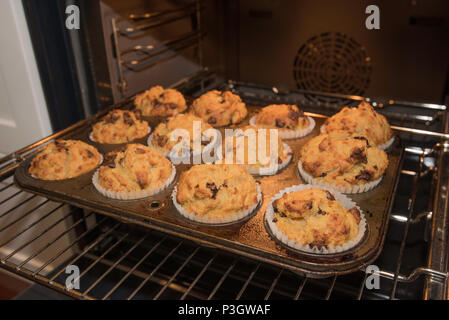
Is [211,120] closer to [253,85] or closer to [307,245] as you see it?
[253,85]

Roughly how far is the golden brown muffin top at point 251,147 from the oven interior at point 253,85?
1.74 ft

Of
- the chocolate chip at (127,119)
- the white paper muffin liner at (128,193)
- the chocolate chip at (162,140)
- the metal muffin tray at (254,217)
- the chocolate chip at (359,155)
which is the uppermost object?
the chocolate chip at (127,119)

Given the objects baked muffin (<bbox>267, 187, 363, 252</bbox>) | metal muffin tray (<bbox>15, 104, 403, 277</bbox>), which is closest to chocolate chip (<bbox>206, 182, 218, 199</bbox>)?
metal muffin tray (<bbox>15, 104, 403, 277</bbox>)

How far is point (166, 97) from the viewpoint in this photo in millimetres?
2549

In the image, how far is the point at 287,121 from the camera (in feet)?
7.52

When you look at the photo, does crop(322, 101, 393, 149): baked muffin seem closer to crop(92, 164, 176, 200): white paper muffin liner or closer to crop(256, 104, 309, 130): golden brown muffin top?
crop(256, 104, 309, 130): golden brown muffin top

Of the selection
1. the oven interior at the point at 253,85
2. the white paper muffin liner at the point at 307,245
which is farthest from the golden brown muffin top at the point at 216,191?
the oven interior at the point at 253,85

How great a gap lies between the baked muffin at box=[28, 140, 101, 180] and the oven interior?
0.34ft

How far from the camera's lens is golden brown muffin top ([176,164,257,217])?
167cm

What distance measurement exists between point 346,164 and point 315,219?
0.42m

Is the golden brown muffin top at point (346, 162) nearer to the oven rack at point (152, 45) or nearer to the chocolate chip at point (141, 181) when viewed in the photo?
the chocolate chip at point (141, 181)

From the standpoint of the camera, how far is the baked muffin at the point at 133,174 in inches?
72.2

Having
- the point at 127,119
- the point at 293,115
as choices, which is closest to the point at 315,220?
the point at 293,115
